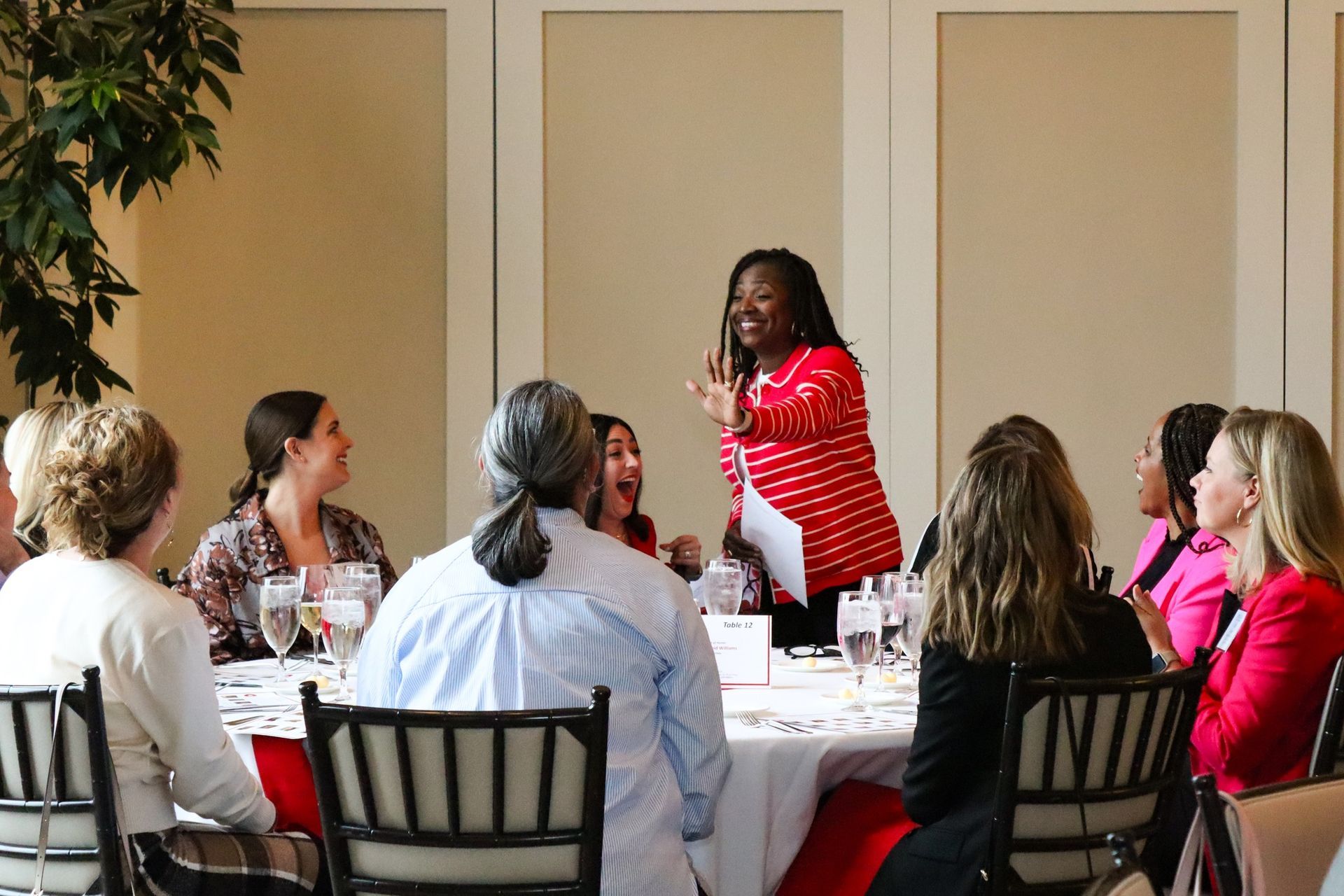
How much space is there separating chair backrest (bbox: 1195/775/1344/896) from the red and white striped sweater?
2.06 metres

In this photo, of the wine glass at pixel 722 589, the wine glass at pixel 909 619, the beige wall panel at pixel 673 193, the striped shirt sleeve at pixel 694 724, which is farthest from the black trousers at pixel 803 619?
the beige wall panel at pixel 673 193

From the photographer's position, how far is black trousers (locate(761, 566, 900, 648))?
3484 mm

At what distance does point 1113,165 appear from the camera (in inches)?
201

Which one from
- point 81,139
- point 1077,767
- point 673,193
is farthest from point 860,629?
point 673,193

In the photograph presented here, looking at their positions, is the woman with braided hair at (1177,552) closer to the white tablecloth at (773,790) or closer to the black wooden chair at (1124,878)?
the white tablecloth at (773,790)

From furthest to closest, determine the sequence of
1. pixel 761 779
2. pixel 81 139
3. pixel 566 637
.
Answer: pixel 81 139 < pixel 761 779 < pixel 566 637

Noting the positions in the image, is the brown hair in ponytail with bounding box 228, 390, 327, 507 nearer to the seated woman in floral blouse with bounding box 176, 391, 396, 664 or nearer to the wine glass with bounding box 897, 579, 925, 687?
the seated woman in floral blouse with bounding box 176, 391, 396, 664

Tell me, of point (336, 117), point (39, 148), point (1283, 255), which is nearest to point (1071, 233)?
point (1283, 255)

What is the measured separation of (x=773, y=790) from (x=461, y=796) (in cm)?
68

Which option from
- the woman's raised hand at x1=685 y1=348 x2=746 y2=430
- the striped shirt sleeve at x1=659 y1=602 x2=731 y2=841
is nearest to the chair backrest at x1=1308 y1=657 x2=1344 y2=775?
the striped shirt sleeve at x1=659 y1=602 x2=731 y2=841

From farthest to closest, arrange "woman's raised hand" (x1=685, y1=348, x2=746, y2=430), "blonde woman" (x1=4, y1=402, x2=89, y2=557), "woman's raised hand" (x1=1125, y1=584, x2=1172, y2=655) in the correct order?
"woman's raised hand" (x1=685, y1=348, x2=746, y2=430), "blonde woman" (x1=4, y1=402, x2=89, y2=557), "woman's raised hand" (x1=1125, y1=584, x2=1172, y2=655)

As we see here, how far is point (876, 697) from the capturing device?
2.47m

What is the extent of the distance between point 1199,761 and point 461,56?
12.3 feet

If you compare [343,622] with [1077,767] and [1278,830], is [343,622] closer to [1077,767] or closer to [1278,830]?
[1077,767]
